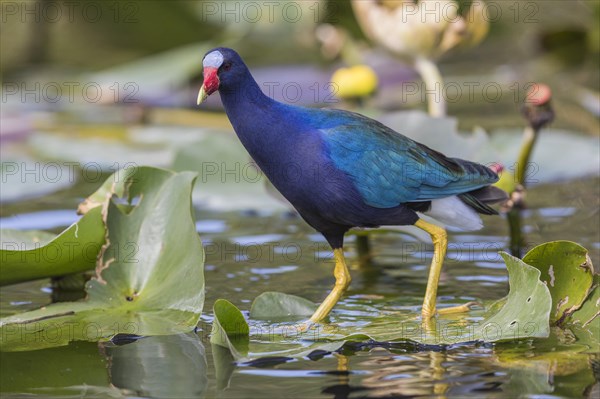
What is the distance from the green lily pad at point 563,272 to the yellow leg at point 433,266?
29 centimetres

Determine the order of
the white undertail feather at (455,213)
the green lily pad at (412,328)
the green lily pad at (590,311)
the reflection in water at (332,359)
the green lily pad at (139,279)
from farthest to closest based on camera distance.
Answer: the white undertail feather at (455,213)
the green lily pad at (139,279)
the green lily pad at (590,311)
the green lily pad at (412,328)
the reflection in water at (332,359)

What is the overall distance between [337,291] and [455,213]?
42 centimetres

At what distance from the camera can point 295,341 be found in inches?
106

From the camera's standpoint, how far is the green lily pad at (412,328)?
99.3 inches

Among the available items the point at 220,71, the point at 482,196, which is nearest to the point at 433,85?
the point at 482,196

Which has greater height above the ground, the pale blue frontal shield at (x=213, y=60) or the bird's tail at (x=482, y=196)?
the pale blue frontal shield at (x=213, y=60)

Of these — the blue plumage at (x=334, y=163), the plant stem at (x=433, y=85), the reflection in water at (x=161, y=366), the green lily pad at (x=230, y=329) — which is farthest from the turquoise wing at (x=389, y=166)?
the plant stem at (x=433, y=85)

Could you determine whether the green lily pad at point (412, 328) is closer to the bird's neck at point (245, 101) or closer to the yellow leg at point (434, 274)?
the yellow leg at point (434, 274)

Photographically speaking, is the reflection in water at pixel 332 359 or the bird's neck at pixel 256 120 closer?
the reflection in water at pixel 332 359

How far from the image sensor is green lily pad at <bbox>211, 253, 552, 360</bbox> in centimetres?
252

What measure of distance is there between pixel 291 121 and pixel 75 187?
85.7 inches

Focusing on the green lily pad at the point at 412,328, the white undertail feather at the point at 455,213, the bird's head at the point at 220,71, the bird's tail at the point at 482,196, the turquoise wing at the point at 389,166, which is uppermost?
the bird's head at the point at 220,71

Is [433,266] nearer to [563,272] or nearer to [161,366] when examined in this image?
[563,272]

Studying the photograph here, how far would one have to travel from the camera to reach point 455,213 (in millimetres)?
3088
